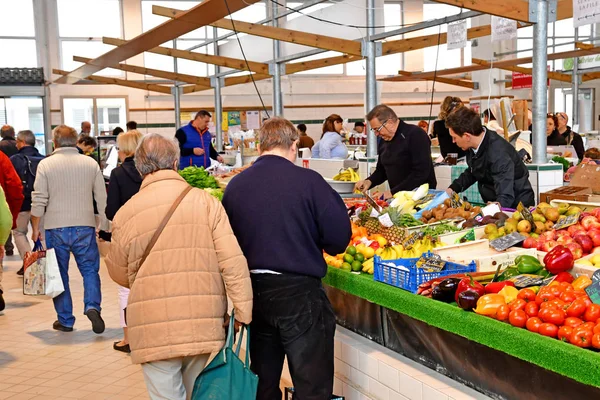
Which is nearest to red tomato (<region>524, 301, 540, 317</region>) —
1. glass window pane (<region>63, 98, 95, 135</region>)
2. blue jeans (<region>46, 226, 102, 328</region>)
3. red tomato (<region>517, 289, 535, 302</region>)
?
red tomato (<region>517, 289, 535, 302</region>)

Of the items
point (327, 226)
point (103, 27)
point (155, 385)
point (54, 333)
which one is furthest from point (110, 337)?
point (103, 27)

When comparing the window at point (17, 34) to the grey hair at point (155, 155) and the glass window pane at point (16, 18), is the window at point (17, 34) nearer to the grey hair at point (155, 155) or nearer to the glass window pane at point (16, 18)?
the glass window pane at point (16, 18)

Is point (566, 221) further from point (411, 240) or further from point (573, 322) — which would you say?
point (573, 322)

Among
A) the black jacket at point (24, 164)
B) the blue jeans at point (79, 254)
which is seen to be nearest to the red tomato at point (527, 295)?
the blue jeans at point (79, 254)

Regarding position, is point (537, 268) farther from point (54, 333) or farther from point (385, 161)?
point (54, 333)

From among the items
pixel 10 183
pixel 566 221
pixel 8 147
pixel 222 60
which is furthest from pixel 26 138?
pixel 566 221

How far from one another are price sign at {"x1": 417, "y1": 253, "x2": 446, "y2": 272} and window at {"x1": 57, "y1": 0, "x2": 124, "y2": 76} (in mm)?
16670

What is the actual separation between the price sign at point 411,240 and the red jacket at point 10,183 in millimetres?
4469

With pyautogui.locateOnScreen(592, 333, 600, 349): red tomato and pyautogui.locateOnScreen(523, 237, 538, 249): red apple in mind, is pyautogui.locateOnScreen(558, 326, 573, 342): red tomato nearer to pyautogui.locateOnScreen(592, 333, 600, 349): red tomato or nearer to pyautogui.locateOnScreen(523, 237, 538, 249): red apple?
pyautogui.locateOnScreen(592, 333, 600, 349): red tomato

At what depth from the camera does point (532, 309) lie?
118 inches

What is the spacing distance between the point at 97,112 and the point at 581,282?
17233mm

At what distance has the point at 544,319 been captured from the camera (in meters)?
2.92

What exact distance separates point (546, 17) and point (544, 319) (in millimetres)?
3581

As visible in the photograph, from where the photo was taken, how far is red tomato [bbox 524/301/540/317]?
2.99 metres
